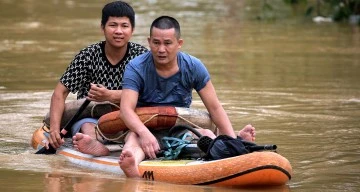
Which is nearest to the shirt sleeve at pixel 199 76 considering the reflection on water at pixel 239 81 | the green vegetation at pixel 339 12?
the reflection on water at pixel 239 81

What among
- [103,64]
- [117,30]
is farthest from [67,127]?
[117,30]

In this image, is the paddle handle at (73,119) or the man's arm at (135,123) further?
the paddle handle at (73,119)

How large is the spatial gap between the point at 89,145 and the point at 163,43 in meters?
1.00

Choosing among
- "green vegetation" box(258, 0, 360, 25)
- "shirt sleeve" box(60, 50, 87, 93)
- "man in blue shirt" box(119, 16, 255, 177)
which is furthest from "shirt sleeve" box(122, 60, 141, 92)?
"green vegetation" box(258, 0, 360, 25)

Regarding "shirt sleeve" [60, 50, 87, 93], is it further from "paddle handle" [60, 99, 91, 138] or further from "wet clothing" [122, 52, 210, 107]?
"wet clothing" [122, 52, 210, 107]

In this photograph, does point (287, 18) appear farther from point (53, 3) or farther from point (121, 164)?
point (121, 164)

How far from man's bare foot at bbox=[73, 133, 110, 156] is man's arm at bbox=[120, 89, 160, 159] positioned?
394 millimetres

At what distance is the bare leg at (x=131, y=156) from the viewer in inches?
289

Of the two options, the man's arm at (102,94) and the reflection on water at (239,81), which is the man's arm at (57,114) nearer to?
the reflection on water at (239,81)

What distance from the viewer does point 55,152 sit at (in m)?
8.57

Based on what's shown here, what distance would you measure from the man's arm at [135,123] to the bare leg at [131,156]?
5 centimetres

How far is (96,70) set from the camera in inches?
337

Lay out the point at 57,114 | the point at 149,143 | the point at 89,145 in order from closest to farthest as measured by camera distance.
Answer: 1. the point at 149,143
2. the point at 89,145
3. the point at 57,114

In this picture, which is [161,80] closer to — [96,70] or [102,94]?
[102,94]
